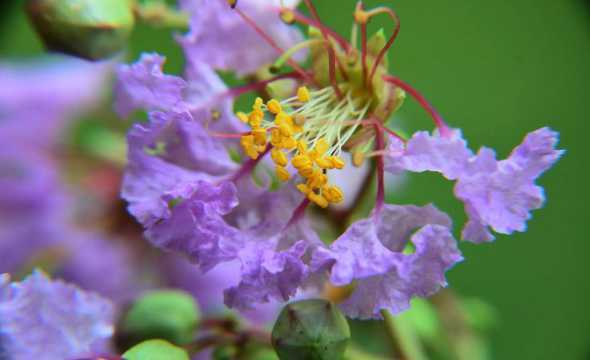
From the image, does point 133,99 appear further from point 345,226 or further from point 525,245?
point 525,245

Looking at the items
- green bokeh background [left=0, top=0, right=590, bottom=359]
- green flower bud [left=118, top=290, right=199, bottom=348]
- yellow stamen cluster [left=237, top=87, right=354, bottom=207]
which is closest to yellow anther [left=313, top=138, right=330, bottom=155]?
yellow stamen cluster [left=237, top=87, right=354, bottom=207]

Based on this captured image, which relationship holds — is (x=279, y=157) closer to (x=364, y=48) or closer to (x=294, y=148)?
(x=294, y=148)

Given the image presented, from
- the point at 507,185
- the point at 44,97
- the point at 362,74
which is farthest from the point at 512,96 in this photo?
the point at 507,185

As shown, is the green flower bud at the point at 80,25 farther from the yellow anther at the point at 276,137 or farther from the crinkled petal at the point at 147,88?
the yellow anther at the point at 276,137

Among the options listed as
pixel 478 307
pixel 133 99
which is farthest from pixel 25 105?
pixel 478 307

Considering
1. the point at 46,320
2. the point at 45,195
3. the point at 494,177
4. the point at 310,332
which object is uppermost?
the point at 494,177

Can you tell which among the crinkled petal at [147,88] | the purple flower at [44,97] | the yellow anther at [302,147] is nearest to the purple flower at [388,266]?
the yellow anther at [302,147]
